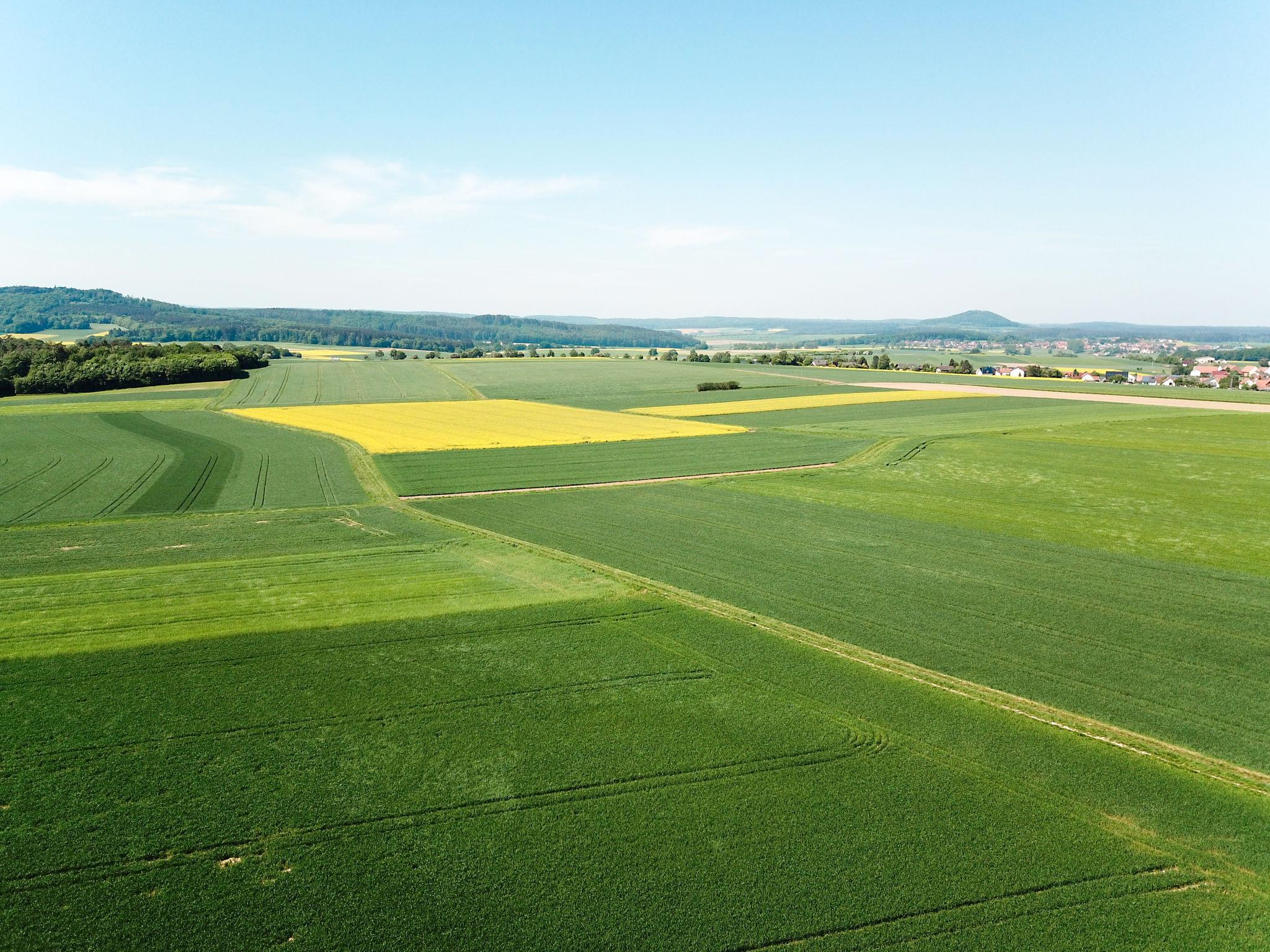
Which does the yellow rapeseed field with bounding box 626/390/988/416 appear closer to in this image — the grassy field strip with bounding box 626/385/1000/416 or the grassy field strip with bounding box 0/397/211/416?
the grassy field strip with bounding box 626/385/1000/416

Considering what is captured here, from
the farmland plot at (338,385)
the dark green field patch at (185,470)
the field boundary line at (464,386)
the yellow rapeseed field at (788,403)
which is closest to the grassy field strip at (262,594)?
the dark green field patch at (185,470)

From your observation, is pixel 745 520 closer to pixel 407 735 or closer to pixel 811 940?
pixel 407 735

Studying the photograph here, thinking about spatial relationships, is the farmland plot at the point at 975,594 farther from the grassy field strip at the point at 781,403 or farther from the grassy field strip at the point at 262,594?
the grassy field strip at the point at 781,403

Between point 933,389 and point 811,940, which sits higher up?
point 933,389

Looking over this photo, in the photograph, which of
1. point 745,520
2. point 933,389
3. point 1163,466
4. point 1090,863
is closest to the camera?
point 1090,863

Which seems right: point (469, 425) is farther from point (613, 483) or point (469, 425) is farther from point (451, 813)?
point (451, 813)

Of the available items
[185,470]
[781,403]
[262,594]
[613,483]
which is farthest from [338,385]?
[262,594]

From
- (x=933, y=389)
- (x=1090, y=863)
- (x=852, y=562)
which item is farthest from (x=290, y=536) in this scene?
(x=933, y=389)

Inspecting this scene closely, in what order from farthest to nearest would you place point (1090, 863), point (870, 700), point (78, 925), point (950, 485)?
point (950, 485), point (870, 700), point (1090, 863), point (78, 925)
